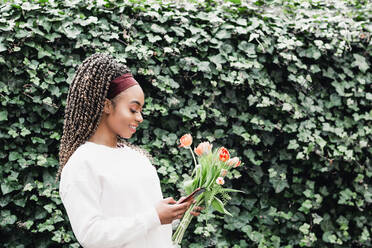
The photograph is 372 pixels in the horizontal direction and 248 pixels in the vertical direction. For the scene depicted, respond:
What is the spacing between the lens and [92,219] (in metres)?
1.74

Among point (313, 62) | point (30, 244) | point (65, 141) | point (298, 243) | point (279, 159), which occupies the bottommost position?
point (298, 243)

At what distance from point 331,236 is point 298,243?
0.31m

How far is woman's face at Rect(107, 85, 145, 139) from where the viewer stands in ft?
6.50

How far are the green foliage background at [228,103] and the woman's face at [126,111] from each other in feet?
4.88

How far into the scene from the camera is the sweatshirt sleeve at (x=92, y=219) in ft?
5.71

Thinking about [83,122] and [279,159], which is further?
[279,159]

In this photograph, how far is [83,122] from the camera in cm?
199

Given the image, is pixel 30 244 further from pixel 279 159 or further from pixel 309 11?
pixel 309 11

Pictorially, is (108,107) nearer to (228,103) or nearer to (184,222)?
(184,222)

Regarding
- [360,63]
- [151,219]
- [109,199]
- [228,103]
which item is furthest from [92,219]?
[360,63]

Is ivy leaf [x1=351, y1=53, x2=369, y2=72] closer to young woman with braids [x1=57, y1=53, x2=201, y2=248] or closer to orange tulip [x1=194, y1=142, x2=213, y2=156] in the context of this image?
orange tulip [x1=194, y1=142, x2=213, y2=156]

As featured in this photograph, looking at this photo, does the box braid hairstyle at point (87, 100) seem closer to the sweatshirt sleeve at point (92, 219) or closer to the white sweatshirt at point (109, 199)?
the white sweatshirt at point (109, 199)

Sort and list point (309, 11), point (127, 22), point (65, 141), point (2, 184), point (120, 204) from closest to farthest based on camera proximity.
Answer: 1. point (120, 204)
2. point (65, 141)
3. point (2, 184)
4. point (127, 22)
5. point (309, 11)

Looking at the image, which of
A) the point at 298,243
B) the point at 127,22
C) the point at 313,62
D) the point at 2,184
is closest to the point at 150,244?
the point at 2,184
